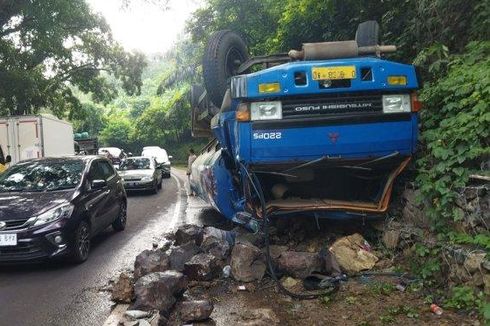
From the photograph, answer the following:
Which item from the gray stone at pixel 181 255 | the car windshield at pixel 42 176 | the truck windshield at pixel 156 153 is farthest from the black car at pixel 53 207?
the truck windshield at pixel 156 153

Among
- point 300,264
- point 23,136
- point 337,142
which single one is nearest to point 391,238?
point 300,264

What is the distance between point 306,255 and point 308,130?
137cm

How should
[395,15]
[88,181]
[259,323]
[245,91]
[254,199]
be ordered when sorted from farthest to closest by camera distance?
[395,15], [88,181], [254,199], [245,91], [259,323]

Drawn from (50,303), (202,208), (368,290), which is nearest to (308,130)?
(368,290)

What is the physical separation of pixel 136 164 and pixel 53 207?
11022mm

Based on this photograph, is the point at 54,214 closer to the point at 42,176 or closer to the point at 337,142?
the point at 42,176

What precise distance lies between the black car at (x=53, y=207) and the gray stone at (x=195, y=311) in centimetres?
257

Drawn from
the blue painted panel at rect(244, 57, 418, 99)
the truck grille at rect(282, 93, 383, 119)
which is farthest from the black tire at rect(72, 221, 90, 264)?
the truck grille at rect(282, 93, 383, 119)

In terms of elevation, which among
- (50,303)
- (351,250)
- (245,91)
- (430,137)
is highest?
(245,91)

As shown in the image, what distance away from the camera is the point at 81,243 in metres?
6.38

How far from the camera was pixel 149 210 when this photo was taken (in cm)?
1173

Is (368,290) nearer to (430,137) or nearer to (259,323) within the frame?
(259,323)

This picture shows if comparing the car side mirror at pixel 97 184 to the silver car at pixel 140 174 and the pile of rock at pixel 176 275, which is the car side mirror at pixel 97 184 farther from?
the silver car at pixel 140 174

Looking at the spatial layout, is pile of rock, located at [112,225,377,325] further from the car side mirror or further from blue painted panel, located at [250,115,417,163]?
the car side mirror
